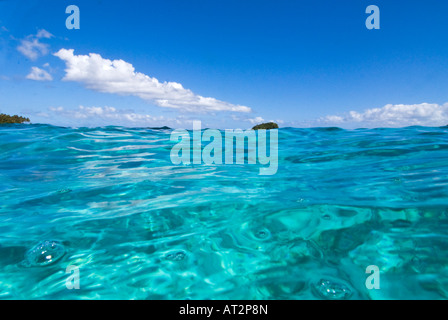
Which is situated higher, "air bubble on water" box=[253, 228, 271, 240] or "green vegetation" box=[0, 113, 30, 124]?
"green vegetation" box=[0, 113, 30, 124]

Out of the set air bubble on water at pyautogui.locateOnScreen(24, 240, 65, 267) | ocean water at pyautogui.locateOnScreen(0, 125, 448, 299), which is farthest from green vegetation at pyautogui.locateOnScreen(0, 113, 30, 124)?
air bubble on water at pyautogui.locateOnScreen(24, 240, 65, 267)

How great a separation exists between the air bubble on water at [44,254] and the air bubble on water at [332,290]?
3060mm

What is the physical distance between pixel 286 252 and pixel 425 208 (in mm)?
2548

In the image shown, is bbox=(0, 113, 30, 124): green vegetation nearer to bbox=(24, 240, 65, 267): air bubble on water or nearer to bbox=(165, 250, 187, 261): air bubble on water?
bbox=(24, 240, 65, 267): air bubble on water

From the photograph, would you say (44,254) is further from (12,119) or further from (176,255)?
(12,119)

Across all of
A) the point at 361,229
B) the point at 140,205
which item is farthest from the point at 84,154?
the point at 361,229

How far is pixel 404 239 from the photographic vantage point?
A: 3258 millimetres

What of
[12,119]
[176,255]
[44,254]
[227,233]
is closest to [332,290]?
[227,233]

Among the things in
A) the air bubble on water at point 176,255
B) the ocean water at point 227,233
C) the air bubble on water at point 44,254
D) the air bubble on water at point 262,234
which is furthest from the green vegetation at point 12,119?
the air bubble on water at point 262,234

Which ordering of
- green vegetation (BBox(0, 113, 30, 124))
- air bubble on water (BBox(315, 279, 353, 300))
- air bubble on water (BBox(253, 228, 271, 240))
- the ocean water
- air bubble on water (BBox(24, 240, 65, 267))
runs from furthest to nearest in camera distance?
1. green vegetation (BBox(0, 113, 30, 124))
2. air bubble on water (BBox(253, 228, 271, 240))
3. air bubble on water (BBox(24, 240, 65, 267))
4. the ocean water
5. air bubble on water (BBox(315, 279, 353, 300))

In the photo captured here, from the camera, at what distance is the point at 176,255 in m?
3.12

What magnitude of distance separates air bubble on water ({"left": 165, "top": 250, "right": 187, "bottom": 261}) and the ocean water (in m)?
0.02

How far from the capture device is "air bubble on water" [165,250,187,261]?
3062 mm

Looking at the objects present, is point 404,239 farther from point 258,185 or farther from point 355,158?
point 355,158
